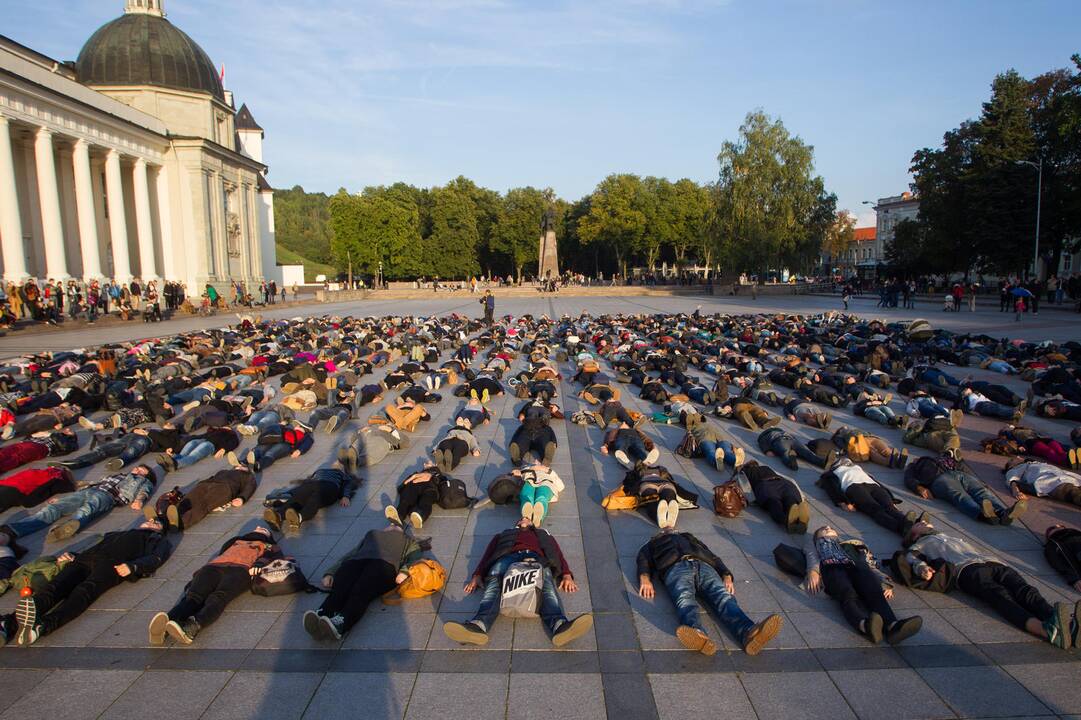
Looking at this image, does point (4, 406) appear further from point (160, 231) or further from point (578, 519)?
point (160, 231)

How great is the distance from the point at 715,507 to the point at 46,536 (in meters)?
6.93

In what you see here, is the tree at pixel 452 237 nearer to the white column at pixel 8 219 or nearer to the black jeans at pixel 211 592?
the white column at pixel 8 219

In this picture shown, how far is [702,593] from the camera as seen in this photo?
516cm

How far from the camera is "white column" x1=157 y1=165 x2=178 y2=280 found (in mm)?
45188

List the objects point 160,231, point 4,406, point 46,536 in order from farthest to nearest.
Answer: point 160,231 → point 4,406 → point 46,536

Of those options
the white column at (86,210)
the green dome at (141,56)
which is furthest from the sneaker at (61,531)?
the green dome at (141,56)

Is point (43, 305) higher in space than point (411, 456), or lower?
higher

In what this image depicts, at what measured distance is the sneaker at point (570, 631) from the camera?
4.53 metres

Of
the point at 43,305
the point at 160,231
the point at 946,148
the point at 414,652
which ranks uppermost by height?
the point at 946,148

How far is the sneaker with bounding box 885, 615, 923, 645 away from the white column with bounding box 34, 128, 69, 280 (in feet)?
126

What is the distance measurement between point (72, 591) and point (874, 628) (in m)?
6.11

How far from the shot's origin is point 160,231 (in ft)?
149

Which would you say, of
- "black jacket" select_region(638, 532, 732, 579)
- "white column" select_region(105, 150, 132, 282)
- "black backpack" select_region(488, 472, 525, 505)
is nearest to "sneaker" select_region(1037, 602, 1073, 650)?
"black jacket" select_region(638, 532, 732, 579)

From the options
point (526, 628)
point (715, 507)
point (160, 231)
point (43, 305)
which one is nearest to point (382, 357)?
point (715, 507)
